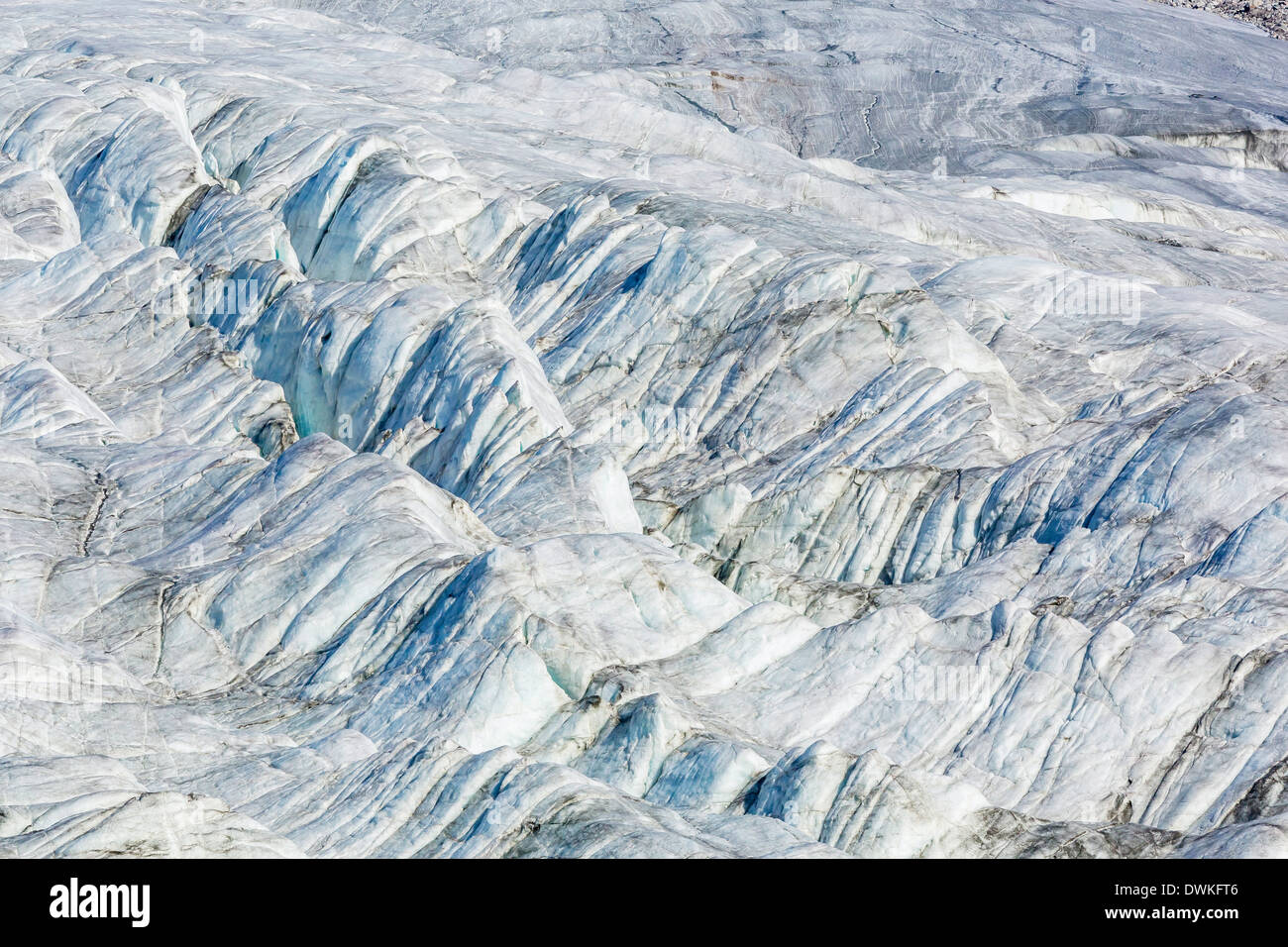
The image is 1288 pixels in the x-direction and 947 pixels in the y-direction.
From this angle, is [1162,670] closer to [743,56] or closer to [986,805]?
[986,805]

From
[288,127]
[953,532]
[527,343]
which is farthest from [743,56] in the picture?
[953,532]

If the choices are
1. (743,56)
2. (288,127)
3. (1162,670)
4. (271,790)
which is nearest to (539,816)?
(271,790)

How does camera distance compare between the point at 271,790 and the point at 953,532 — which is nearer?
the point at 271,790

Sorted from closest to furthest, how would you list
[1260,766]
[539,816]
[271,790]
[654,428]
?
[539,816]
[271,790]
[1260,766]
[654,428]

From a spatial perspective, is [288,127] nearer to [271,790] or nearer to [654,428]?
[654,428]
